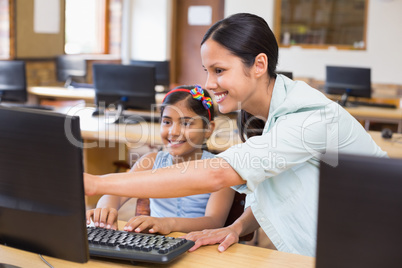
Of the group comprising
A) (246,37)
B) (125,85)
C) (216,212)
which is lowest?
(216,212)

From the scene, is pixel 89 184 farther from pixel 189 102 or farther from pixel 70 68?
pixel 70 68

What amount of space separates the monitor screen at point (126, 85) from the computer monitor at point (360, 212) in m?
2.87

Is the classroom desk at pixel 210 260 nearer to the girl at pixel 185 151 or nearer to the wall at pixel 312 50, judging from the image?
the girl at pixel 185 151

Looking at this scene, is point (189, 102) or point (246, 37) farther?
point (189, 102)

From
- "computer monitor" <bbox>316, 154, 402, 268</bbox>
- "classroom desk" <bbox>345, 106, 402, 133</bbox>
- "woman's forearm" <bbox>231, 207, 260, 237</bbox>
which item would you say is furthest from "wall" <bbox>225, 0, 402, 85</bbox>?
"computer monitor" <bbox>316, 154, 402, 268</bbox>

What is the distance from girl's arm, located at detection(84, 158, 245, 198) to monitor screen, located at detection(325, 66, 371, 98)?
3.97 meters

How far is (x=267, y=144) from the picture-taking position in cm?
113

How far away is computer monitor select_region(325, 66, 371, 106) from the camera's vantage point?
4.77m

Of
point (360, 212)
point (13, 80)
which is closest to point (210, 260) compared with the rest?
point (360, 212)

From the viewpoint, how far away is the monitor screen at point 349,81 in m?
4.77

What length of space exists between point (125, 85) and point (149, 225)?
7.59ft

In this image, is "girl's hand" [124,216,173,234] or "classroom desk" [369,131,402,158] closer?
"girl's hand" [124,216,173,234]

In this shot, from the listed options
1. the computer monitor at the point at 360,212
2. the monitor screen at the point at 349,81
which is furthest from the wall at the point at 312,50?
the computer monitor at the point at 360,212

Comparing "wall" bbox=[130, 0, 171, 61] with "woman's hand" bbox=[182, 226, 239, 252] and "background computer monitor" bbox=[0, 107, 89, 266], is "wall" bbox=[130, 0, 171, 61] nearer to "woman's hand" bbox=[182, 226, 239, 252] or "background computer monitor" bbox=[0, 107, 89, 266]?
"woman's hand" bbox=[182, 226, 239, 252]
